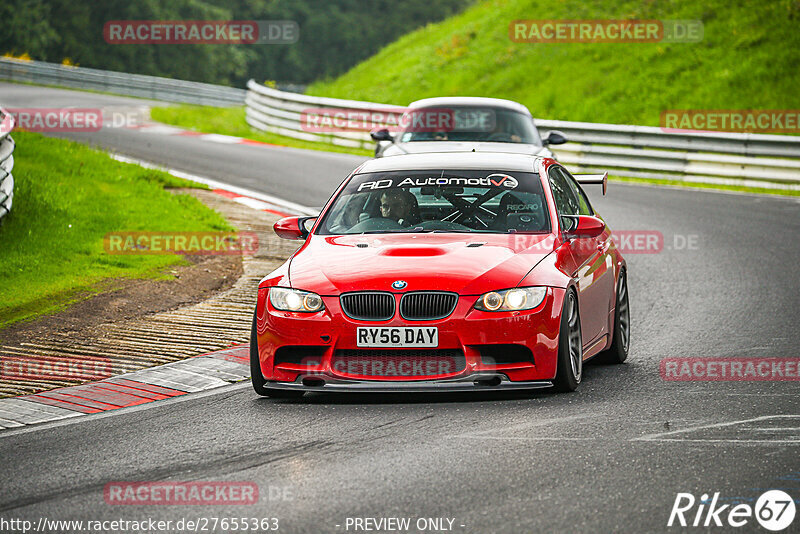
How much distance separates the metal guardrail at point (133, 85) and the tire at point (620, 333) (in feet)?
110

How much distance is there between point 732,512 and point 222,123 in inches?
1117

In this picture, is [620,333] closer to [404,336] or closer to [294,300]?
[404,336]

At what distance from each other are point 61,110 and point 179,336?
2302 cm

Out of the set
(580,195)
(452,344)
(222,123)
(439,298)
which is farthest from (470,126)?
(222,123)

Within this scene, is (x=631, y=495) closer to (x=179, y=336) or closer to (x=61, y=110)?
(x=179, y=336)

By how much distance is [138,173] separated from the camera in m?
17.7

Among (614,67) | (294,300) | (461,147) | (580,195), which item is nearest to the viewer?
(294,300)

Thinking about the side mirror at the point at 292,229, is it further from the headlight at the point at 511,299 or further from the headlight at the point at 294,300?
the headlight at the point at 511,299

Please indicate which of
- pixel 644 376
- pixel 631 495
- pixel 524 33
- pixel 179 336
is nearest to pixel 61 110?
pixel 524 33

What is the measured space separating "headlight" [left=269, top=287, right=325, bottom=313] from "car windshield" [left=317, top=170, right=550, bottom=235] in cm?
105

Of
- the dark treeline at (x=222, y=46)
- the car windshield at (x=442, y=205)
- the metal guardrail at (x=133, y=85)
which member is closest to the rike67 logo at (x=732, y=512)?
the car windshield at (x=442, y=205)

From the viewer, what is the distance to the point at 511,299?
7.27 m

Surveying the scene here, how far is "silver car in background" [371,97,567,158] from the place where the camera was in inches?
633

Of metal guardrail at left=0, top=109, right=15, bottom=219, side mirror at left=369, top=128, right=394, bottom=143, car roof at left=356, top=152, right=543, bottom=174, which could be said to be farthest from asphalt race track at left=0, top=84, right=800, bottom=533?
side mirror at left=369, top=128, right=394, bottom=143
